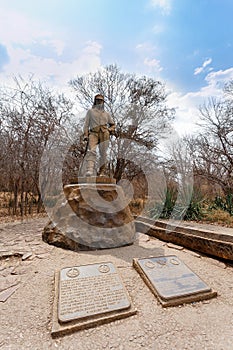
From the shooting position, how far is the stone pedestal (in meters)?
2.87

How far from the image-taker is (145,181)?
391 inches

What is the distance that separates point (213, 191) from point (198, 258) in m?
9.64

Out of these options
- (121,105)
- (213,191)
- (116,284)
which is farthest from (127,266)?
(213,191)

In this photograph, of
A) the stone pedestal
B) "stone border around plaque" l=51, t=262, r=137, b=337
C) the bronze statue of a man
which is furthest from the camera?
the bronze statue of a man

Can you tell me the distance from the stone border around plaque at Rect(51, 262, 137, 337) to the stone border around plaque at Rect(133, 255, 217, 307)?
32cm

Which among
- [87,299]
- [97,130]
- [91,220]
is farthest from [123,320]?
[97,130]

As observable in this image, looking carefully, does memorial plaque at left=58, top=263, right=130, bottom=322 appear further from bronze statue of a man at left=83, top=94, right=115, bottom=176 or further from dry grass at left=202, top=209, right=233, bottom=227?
dry grass at left=202, top=209, right=233, bottom=227

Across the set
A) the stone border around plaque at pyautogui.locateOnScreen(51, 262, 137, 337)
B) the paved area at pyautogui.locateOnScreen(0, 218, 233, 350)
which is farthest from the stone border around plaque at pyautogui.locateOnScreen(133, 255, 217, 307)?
the stone border around plaque at pyautogui.locateOnScreen(51, 262, 137, 337)

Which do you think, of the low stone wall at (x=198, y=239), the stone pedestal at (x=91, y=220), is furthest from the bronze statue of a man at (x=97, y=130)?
the low stone wall at (x=198, y=239)

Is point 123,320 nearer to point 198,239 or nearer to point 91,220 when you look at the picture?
point 91,220

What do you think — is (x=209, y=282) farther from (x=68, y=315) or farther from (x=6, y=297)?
(x=6, y=297)

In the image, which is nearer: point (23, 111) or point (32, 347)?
point (32, 347)

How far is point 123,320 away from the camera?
4.83 feet

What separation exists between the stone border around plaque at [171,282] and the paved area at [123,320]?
63mm
